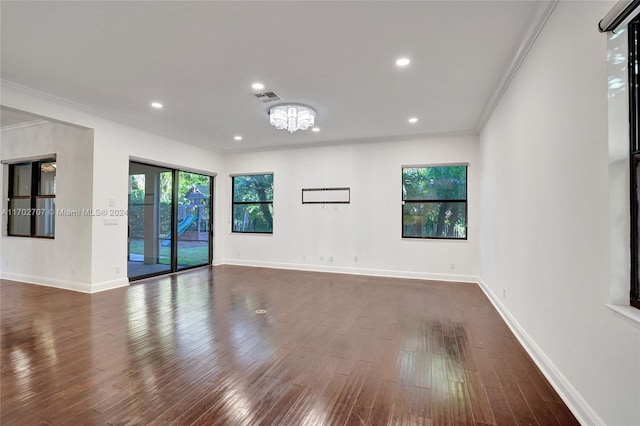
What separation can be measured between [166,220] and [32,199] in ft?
7.91

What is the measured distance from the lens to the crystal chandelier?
174 inches

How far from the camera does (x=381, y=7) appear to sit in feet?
7.70

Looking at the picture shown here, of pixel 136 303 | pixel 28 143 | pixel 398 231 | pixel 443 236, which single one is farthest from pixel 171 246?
pixel 443 236

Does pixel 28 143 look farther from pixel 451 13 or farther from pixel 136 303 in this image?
pixel 451 13

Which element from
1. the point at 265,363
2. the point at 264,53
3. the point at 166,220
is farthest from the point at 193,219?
the point at 265,363

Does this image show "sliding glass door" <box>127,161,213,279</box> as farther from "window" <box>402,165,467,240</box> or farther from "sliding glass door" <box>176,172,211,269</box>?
"window" <box>402,165,467,240</box>

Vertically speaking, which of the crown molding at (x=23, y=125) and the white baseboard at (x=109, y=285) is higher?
the crown molding at (x=23, y=125)

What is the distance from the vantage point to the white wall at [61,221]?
4.91 metres

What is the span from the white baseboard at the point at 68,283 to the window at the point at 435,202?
18.1 ft

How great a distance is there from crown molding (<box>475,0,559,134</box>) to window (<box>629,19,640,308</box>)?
40.7 inches

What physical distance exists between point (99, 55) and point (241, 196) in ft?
16.1

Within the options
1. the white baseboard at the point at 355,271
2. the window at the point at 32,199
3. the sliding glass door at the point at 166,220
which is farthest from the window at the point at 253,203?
the window at the point at 32,199

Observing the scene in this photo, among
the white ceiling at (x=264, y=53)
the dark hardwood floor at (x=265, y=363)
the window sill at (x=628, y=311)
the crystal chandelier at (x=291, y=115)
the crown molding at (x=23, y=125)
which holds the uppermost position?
the crown molding at (x=23, y=125)

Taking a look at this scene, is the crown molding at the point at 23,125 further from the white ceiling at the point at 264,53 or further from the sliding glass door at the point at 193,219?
the sliding glass door at the point at 193,219
